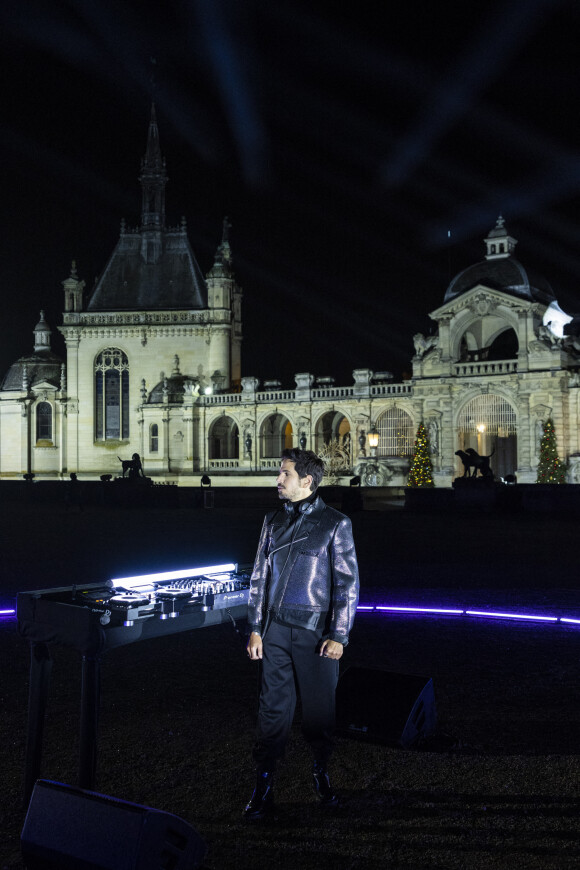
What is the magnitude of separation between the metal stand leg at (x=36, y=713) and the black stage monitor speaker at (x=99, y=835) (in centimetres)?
99

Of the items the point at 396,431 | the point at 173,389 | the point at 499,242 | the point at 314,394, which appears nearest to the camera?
the point at 499,242

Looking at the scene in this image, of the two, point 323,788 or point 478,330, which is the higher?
point 478,330

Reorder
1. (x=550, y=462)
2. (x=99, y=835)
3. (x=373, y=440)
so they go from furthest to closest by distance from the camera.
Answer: (x=373, y=440) < (x=550, y=462) < (x=99, y=835)

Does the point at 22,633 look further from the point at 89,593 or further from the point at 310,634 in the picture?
the point at 310,634

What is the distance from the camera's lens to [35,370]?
226 ft

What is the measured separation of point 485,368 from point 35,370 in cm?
3802

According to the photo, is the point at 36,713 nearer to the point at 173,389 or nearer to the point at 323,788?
the point at 323,788

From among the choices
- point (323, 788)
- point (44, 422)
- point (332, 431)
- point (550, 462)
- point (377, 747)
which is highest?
point (44, 422)

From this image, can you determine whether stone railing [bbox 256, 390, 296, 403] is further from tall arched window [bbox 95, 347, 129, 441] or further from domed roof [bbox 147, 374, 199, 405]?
tall arched window [bbox 95, 347, 129, 441]

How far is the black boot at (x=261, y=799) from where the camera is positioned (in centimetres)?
486

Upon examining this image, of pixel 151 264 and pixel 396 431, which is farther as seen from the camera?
pixel 151 264

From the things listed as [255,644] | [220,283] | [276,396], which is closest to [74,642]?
[255,644]

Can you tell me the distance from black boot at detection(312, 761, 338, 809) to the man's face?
1.58 metres

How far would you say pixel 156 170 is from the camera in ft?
222
